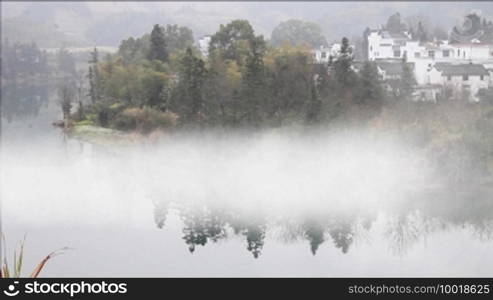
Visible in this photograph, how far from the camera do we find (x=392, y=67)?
11.9 meters

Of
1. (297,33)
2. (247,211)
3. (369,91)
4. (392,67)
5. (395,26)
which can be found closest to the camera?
(247,211)

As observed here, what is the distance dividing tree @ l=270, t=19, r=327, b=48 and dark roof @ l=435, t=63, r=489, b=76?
7034 mm

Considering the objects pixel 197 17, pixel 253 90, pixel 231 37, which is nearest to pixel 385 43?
pixel 231 37

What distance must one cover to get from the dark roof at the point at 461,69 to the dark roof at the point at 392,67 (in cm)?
66

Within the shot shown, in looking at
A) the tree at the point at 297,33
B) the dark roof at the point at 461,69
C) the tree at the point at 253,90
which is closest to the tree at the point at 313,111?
the tree at the point at 253,90

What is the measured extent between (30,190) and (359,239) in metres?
4.34

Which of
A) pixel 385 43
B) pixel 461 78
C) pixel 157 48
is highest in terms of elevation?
pixel 385 43

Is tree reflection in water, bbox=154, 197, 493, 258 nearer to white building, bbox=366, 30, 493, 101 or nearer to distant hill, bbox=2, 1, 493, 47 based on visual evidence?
white building, bbox=366, 30, 493, 101

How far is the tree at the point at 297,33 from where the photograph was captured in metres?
18.3

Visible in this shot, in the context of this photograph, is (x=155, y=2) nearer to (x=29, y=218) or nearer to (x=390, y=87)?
(x=390, y=87)

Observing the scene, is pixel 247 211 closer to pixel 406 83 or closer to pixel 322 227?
pixel 322 227

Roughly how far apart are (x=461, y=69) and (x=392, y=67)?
140 centimetres

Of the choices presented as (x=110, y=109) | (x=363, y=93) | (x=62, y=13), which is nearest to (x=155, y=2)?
(x=62, y=13)

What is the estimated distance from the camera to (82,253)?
17.8 ft
